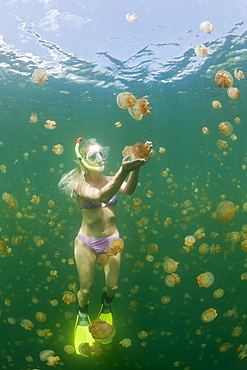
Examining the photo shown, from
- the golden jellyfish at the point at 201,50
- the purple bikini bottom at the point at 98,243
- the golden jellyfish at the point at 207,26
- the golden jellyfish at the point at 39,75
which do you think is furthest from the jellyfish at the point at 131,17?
the purple bikini bottom at the point at 98,243

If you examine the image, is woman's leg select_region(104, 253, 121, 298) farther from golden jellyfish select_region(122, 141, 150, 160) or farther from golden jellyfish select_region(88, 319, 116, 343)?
golden jellyfish select_region(122, 141, 150, 160)

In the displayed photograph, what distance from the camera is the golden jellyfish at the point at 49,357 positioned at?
15.1 ft

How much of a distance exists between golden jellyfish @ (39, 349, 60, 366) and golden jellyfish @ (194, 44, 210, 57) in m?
6.03

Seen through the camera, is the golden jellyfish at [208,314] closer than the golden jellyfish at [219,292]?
Yes

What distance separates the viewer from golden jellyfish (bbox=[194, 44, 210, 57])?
20.6 feet

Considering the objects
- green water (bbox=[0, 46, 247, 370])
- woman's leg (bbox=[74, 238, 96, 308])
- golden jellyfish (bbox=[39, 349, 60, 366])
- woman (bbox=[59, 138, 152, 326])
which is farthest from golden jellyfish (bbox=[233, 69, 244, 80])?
golden jellyfish (bbox=[39, 349, 60, 366])

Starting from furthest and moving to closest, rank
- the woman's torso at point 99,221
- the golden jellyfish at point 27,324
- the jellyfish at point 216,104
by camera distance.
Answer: the jellyfish at point 216,104
the golden jellyfish at point 27,324
the woman's torso at point 99,221

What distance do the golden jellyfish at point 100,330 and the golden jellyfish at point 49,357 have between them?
1.13 m

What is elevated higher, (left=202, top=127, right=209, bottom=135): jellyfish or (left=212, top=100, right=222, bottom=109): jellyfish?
(left=212, top=100, right=222, bottom=109): jellyfish

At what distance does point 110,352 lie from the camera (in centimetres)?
450

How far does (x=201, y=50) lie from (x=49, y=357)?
621 cm

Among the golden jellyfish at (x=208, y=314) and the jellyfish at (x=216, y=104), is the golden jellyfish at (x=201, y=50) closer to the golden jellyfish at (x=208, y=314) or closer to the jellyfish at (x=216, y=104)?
the jellyfish at (x=216, y=104)

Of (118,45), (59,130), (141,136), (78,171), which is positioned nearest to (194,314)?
(78,171)

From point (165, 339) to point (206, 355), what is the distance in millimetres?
717
